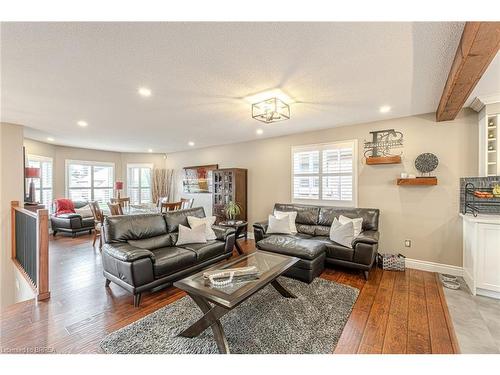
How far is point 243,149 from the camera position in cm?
579

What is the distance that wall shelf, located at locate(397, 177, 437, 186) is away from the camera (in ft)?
11.1

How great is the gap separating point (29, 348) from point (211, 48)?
2879mm

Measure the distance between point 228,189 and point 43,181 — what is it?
202 inches

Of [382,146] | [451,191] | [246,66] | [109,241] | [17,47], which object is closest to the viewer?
[17,47]

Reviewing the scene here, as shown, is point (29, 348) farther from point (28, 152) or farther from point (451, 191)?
point (28, 152)

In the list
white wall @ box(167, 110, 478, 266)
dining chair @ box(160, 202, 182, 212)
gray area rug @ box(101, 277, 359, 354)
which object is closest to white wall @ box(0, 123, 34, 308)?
dining chair @ box(160, 202, 182, 212)

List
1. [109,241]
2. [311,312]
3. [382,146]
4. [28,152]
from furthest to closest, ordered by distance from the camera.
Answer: [28,152]
[382,146]
[109,241]
[311,312]

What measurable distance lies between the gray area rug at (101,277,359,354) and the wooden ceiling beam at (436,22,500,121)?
2.50m

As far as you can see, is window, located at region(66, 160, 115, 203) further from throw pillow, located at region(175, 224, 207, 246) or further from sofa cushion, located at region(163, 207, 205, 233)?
throw pillow, located at region(175, 224, 207, 246)

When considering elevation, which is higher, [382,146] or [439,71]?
[439,71]

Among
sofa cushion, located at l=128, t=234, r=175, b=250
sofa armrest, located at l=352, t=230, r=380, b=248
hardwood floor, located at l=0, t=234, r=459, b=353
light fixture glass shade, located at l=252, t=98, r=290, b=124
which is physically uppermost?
light fixture glass shade, located at l=252, t=98, r=290, b=124

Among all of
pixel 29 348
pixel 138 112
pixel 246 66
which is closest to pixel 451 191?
pixel 246 66

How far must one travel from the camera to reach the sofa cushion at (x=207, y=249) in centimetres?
318

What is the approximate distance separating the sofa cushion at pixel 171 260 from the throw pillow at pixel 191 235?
0.74 ft
